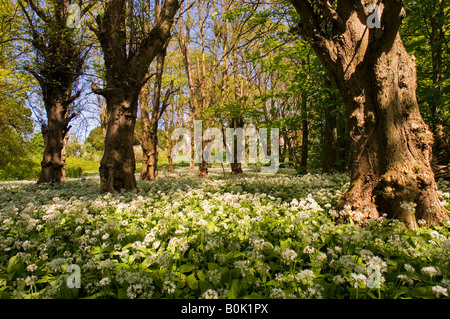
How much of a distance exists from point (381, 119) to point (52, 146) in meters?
12.4

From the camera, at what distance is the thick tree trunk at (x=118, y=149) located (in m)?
7.01

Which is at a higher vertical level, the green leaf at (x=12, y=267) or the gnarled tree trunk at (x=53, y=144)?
the gnarled tree trunk at (x=53, y=144)

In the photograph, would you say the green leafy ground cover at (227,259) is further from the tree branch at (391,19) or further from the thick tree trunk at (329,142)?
the thick tree trunk at (329,142)

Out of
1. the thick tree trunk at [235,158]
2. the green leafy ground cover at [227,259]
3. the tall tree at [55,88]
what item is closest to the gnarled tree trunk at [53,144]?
the tall tree at [55,88]

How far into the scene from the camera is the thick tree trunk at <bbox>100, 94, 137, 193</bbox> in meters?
7.01

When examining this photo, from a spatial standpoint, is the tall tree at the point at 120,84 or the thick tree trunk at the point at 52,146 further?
the thick tree trunk at the point at 52,146

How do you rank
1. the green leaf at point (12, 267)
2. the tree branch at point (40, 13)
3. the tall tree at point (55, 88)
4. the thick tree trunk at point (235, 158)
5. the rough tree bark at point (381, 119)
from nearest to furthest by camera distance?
the green leaf at point (12, 267), the rough tree bark at point (381, 119), the tree branch at point (40, 13), the tall tree at point (55, 88), the thick tree trunk at point (235, 158)

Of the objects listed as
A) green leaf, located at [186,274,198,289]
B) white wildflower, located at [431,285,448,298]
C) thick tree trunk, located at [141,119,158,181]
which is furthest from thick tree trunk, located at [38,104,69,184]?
white wildflower, located at [431,285,448,298]

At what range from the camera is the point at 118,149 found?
705cm

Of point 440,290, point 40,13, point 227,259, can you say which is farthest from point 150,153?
point 440,290

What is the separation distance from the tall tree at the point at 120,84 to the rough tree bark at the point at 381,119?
5260mm
